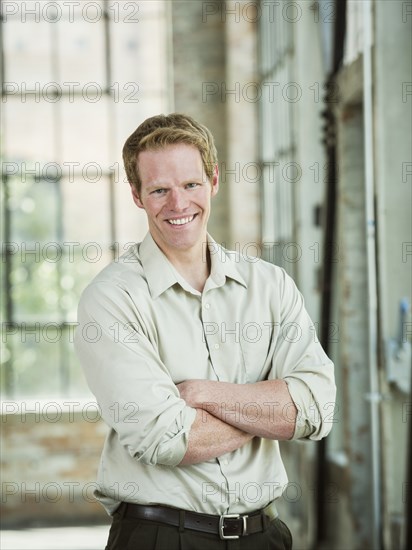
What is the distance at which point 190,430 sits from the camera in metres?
2.01

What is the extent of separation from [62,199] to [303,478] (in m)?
3.17

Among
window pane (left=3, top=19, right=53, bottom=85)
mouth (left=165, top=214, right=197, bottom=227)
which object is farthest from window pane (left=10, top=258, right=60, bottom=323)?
mouth (left=165, top=214, right=197, bottom=227)

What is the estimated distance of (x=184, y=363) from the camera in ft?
6.93

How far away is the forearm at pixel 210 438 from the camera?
200 centimetres


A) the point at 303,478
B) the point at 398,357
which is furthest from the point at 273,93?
the point at 398,357

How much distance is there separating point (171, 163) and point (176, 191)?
6 cm

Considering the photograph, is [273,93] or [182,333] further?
[273,93]

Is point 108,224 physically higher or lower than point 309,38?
lower

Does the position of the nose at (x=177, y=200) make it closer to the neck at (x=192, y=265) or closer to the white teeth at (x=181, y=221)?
the white teeth at (x=181, y=221)

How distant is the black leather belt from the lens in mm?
2010

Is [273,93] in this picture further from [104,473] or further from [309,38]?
[104,473]

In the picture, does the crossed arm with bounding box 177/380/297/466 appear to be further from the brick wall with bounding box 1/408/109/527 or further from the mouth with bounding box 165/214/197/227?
the brick wall with bounding box 1/408/109/527

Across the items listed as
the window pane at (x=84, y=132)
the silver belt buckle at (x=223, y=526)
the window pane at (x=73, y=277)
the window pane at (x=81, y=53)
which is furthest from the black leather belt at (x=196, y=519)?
the window pane at (x=81, y=53)

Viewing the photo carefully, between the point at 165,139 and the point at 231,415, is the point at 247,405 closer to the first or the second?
the point at 231,415
